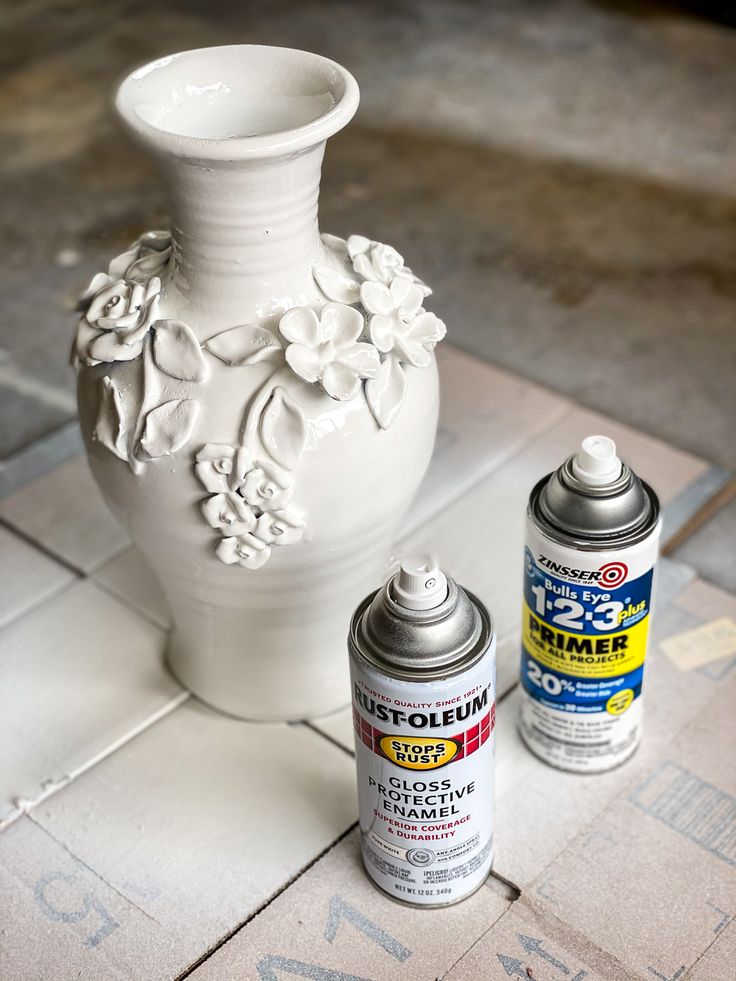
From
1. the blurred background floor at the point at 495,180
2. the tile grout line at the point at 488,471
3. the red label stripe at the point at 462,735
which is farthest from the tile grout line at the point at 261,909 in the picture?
the blurred background floor at the point at 495,180

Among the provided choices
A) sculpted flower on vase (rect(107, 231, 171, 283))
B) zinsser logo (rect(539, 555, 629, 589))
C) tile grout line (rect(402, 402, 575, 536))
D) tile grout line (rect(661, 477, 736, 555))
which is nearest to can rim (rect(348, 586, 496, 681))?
zinsser logo (rect(539, 555, 629, 589))

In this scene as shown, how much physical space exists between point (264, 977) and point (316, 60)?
2.93 ft

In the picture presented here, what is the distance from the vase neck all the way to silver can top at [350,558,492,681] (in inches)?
12.6

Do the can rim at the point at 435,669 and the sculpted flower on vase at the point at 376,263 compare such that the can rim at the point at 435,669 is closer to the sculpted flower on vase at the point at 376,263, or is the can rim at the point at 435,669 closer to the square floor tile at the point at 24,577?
the sculpted flower on vase at the point at 376,263

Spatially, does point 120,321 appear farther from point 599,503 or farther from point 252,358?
point 599,503

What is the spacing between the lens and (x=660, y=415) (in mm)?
1963

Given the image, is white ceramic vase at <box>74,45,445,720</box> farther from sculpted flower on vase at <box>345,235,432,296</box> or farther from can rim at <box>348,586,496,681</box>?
can rim at <box>348,586,496,681</box>

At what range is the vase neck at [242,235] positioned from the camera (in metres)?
1.09

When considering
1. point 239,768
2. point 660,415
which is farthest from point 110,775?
point 660,415

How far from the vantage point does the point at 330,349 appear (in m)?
1.12

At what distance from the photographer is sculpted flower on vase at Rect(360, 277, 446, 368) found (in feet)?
3.83

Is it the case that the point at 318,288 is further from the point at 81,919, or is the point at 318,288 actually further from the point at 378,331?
the point at 81,919

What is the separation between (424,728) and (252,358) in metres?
0.38

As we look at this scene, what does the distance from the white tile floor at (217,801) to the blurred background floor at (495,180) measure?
31 centimetres
